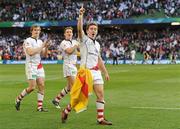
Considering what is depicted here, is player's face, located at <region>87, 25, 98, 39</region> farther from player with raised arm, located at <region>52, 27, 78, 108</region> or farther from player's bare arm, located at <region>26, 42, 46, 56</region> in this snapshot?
player with raised arm, located at <region>52, 27, 78, 108</region>

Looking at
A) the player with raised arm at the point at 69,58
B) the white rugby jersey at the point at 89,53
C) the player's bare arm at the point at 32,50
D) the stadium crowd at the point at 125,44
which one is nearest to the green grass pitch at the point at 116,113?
the player with raised arm at the point at 69,58

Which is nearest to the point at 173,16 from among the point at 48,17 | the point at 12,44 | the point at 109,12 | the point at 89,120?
the point at 109,12

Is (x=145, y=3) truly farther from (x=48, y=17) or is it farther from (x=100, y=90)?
(x=100, y=90)

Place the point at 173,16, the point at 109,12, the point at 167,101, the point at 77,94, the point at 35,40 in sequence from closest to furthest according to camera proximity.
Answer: the point at 77,94, the point at 35,40, the point at 167,101, the point at 173,16, the point at 109,12

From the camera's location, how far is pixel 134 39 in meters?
59.3

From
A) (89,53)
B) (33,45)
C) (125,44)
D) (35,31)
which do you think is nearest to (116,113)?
(89,53)

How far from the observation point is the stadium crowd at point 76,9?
59.4m

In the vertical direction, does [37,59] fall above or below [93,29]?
below

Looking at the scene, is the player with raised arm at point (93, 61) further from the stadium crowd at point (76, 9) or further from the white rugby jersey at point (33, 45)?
the stadium crowd at point (76, 9)

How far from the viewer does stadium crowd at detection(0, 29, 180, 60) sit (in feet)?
177

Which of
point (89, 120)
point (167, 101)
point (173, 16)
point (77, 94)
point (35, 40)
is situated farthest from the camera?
point (173, 16)

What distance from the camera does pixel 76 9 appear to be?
6400cm

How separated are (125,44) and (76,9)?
9.98m

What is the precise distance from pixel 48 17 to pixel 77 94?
5421 centimetres
